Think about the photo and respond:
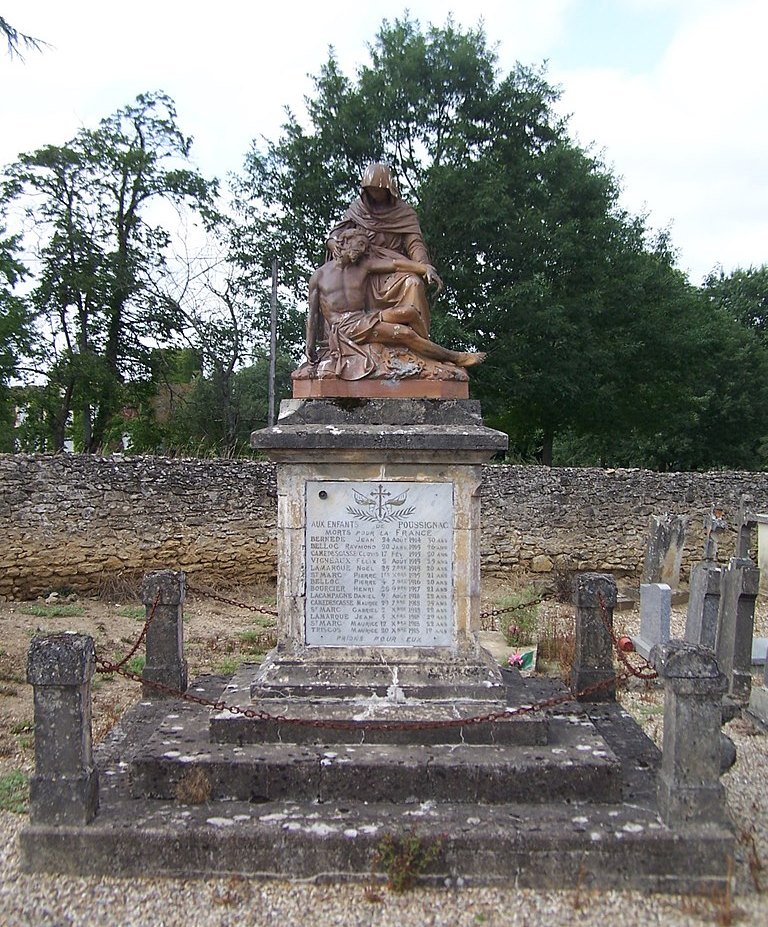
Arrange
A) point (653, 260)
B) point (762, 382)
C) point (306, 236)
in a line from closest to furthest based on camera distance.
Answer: point (306, 236)
point (653, 260)
point (762, 382)

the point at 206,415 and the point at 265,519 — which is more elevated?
the point at 206,415

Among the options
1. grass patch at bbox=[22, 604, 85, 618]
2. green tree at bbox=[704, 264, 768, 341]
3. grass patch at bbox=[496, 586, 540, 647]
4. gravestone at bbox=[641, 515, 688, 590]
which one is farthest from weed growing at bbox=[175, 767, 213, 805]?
green tree at bbox=[704, 264, 768, 341]

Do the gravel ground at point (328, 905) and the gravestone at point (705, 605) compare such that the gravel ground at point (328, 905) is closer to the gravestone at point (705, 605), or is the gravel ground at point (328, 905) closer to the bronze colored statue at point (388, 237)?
the bronze colored statue at point (388, 237)

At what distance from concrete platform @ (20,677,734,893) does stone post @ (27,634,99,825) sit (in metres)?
0.10

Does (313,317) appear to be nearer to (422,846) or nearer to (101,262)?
(422,846)

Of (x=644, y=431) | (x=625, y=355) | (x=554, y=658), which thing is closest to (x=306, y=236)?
(x=625, y=355)

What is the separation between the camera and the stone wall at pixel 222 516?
1201cm

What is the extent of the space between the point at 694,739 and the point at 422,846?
4.89ft

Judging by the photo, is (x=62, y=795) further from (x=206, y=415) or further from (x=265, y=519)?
(x=206, y=415)

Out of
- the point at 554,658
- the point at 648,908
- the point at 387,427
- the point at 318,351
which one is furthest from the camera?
the point at 554,658

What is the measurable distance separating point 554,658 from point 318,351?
481cm

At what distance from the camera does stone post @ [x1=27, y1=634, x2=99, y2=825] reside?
412 cm

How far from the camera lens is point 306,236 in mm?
20797

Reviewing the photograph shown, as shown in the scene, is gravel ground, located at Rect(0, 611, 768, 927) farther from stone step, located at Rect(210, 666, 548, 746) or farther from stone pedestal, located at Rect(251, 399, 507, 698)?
stone pedestal, located at Rect(251, 399, 507, 698)
